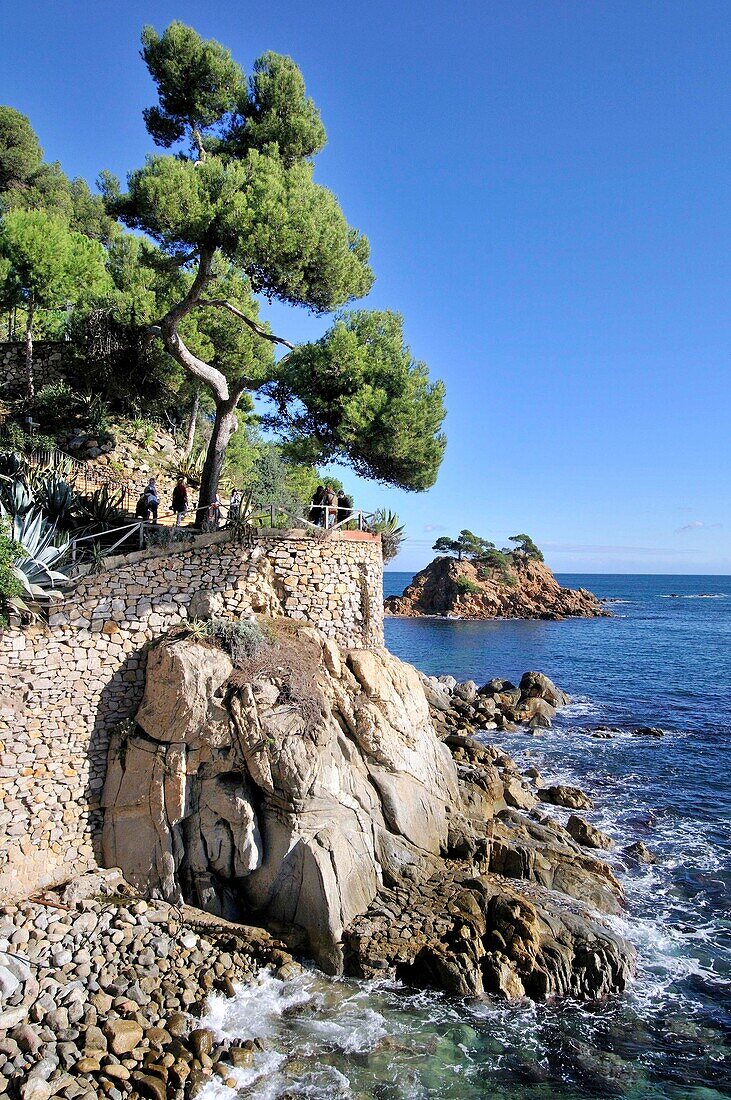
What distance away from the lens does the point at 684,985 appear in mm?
12406

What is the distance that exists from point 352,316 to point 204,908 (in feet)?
49.3

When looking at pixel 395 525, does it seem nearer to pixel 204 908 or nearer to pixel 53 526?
pixel 53 526

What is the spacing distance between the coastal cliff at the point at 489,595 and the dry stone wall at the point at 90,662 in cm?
6979

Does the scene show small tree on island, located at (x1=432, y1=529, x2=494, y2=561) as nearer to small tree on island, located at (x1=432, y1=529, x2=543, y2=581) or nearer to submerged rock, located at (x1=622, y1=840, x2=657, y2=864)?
small tree on island, located at (x1=432, y1=529, x2=543, y2=581)

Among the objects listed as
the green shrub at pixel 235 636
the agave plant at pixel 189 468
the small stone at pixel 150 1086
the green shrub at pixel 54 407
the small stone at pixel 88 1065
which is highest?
the green shrub at pixel 54 407

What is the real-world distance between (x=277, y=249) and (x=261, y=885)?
1428cm

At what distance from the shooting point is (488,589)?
86.2 metres

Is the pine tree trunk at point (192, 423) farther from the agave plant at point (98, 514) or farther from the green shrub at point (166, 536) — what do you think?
the green shrub at point (166, 536)

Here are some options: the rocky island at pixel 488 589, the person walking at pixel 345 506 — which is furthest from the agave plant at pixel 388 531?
the rocky island at pixel 488 589

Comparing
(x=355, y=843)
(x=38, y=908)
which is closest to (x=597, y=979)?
(x=355, y=843)

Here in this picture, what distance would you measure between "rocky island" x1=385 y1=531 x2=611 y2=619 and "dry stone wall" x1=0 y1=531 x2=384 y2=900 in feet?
229

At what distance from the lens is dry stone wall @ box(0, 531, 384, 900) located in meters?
13.3

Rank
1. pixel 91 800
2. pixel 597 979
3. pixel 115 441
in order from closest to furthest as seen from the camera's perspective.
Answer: pixel 597 979 → pixel 91 800 → pixel 115 441

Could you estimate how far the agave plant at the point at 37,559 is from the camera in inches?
536
